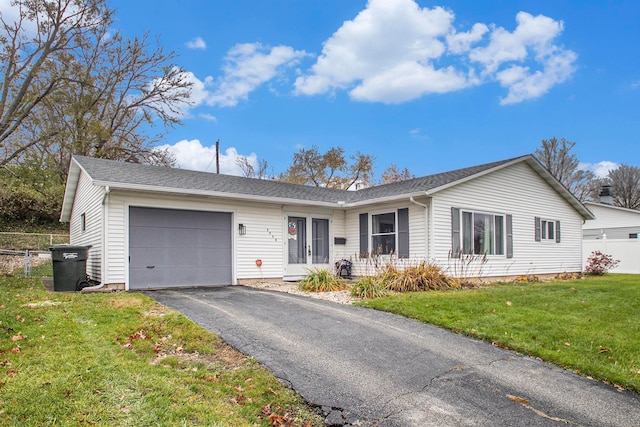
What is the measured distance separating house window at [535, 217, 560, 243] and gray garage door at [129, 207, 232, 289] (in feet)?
34.5

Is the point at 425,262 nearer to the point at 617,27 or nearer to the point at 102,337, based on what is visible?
the point at 102,337

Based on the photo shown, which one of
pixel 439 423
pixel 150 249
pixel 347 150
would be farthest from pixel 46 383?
pixel 347 150

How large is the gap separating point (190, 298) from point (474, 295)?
5.89m

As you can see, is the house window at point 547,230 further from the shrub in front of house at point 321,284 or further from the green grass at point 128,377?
the green grass at point 128,377

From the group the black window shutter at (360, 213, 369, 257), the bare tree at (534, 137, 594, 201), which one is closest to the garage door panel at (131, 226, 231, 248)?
the black window shutter at (360, 213, 369, 257)

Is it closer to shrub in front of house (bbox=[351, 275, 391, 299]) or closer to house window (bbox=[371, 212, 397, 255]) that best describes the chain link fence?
house window (bbox=[371, 212, 397, 255])

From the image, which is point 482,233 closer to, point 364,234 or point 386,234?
point 386,234

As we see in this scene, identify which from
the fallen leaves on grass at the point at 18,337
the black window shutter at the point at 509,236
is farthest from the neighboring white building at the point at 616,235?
the fallen leaves on grass at the point at 18,337

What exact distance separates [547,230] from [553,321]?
984cm

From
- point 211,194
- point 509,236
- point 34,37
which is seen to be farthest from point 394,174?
point 211,194

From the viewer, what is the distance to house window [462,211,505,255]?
495 inches

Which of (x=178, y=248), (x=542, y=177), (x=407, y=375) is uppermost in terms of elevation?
(x=542, y=177)

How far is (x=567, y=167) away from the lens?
3522 cm

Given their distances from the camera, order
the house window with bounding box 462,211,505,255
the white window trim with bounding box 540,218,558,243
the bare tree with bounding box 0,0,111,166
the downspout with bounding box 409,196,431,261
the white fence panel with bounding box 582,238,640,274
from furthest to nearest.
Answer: the white fence panel with bounding box 582,238,640,274 < the bare tree with bounding box 0,0,111,166 < the white window trim with bounding box 540,218,558,243 < the house window with bounding box 462,211,505,255 < the downspout with bounding box 409,196,431,261
